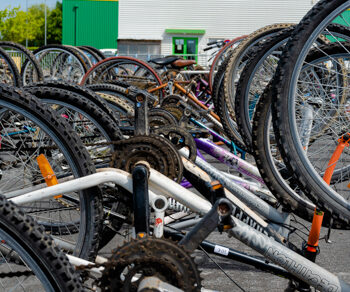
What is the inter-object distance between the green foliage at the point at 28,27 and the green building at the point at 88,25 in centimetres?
1965

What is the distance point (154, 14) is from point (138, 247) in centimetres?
3834

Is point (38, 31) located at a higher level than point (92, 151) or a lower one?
higher

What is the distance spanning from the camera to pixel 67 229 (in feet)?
9.67

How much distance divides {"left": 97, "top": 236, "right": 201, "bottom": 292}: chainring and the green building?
137 ft

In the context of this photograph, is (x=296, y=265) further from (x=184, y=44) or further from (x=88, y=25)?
(x=88, y=25)

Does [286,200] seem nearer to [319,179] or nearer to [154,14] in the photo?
[319,179]

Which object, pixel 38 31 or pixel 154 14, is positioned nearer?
pixel 154 14

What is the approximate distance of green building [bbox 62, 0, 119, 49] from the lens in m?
41.9

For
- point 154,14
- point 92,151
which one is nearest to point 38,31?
point 154,14

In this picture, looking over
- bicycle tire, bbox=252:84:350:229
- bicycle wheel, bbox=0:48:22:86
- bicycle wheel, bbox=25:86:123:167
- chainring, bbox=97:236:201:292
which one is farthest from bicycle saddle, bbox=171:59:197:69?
chainring, bbox=97:236:201:292

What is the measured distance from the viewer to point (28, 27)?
61.9 m

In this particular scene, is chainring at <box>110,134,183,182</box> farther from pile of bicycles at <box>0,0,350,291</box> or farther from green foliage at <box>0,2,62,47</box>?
green foliage at <box>0,2,62,47</box>

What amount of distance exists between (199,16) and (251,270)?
3673 cm

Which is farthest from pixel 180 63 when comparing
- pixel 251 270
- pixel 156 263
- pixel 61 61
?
pixel 156 263
